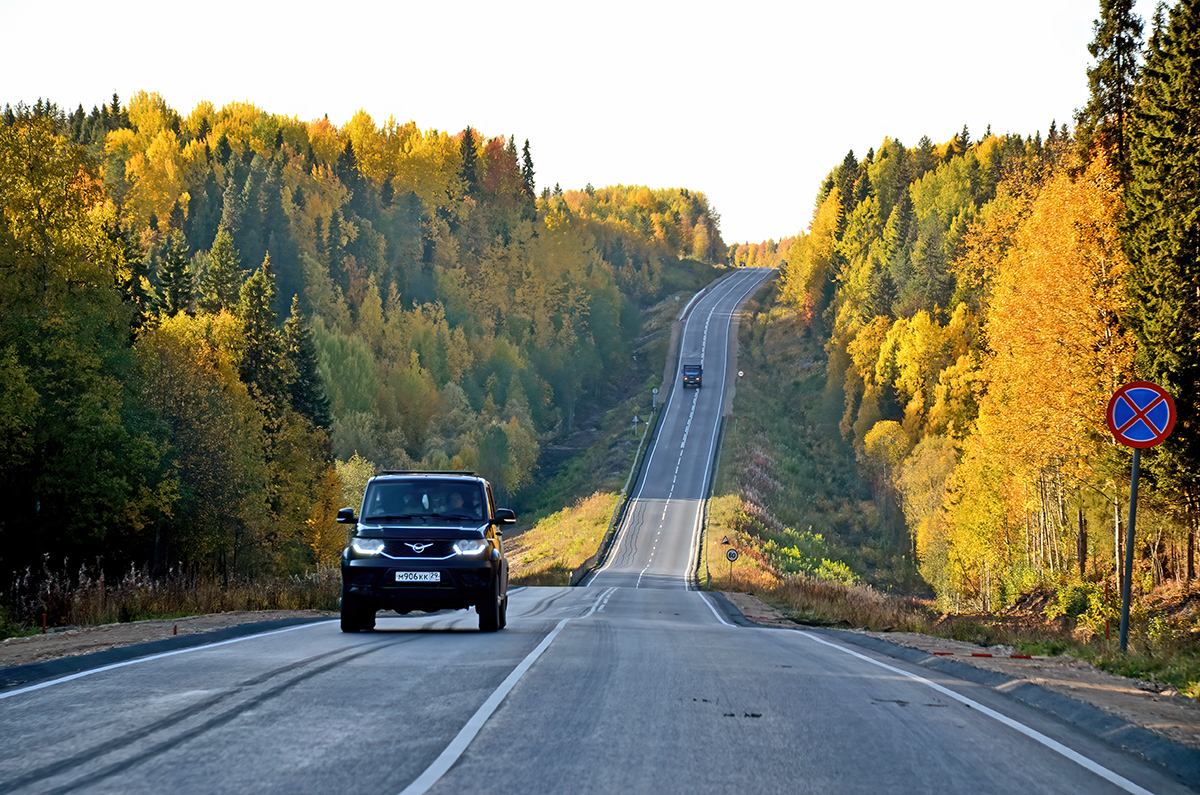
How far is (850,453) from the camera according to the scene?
9506 cm

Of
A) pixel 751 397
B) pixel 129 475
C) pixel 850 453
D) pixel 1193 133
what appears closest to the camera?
pixel 1193 133

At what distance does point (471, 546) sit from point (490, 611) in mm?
1163

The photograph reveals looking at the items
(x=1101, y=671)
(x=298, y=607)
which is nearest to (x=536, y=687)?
(x=1101, y=671)

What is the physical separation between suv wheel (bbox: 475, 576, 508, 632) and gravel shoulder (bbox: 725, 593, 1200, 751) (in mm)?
6325

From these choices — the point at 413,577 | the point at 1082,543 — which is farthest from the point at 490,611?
the point at 1082,543

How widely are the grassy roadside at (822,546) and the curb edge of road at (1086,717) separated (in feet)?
5.68

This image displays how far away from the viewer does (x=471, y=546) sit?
15078 mm

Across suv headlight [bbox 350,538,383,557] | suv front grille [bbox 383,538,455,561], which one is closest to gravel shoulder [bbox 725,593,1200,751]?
suv front grille [bbox 383,538,455,561]

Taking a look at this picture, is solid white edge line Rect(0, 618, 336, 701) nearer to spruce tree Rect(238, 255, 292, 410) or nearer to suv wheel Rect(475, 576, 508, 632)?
suv wheel Rect(475, 576, 508, 632)

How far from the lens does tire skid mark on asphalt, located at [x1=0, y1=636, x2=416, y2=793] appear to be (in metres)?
5.69

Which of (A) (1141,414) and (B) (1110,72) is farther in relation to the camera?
(B) (1110,72)

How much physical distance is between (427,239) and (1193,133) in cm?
10340

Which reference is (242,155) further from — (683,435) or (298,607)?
(298,607)

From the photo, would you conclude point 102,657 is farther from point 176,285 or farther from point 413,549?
point 176,285
